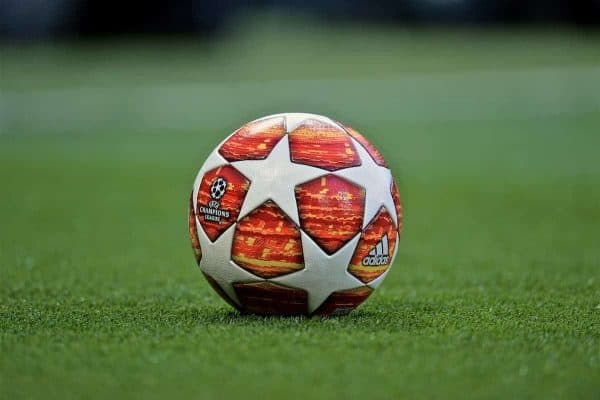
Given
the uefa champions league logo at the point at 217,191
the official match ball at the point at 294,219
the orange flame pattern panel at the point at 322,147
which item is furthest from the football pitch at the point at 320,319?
the orange flame pattern panel at the point at 322,147

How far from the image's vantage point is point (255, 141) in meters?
4.97

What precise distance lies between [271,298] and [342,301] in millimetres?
348

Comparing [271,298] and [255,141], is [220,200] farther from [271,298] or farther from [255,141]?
[271,298]

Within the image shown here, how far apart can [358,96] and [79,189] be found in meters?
14.4

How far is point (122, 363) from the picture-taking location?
13.4ft

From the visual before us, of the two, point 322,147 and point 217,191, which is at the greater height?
point 322,147

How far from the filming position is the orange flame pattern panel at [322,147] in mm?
4852

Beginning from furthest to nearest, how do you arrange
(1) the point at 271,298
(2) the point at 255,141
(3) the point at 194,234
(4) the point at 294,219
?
(3) the point at 194,234 < (2) the point at 255,141 < (1) the point at 271,298 < (4) the point at 294,219

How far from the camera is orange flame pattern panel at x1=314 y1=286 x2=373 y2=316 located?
4.91m

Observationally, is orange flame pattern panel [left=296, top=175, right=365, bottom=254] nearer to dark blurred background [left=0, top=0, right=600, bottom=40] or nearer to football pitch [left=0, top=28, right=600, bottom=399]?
football pitch [left=0, top=28, right=600, bottom=399]

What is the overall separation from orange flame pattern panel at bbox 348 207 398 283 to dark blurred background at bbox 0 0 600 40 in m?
27.1

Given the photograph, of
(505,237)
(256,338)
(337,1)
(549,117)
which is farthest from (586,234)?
(337,1)

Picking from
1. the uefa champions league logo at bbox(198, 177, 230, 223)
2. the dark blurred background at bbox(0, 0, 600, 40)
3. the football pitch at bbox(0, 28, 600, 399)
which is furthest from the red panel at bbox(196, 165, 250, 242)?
the dark blurred background at bbox(0, 0, 600, 40)

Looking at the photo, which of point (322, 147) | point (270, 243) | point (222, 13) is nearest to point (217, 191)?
point (270, 243)
